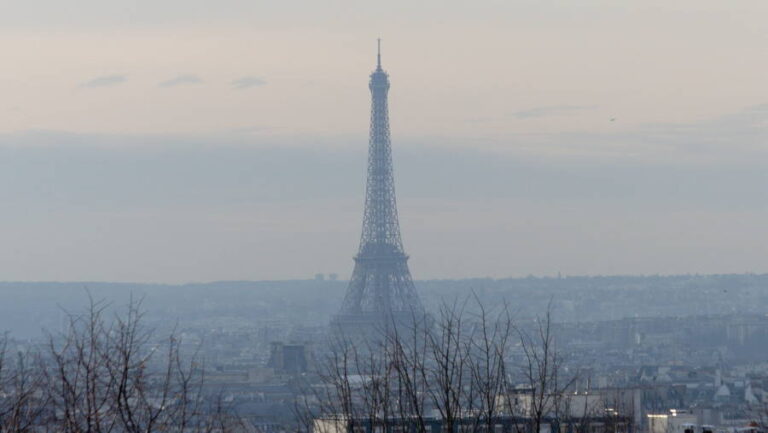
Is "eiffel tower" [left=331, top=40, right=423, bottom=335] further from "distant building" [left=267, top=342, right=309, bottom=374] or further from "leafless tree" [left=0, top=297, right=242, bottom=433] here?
"leafless tree" [left=0, top=297, right=242, bottom=433]

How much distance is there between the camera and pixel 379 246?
129 m

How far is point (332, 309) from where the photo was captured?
585 ft

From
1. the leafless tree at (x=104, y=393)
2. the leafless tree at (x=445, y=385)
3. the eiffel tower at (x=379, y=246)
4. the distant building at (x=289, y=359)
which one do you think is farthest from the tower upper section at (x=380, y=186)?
the leafless tree at (x=104, y=393)

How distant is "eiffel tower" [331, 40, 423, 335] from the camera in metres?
128

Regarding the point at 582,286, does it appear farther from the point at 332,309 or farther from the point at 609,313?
the point at 332,309

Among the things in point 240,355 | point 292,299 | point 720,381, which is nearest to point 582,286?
point 292,299

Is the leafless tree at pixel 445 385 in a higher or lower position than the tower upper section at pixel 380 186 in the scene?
lower

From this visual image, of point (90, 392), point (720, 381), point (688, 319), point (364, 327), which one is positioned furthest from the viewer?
point (688, 319)

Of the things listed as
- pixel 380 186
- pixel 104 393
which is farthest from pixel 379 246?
pixel 104 393

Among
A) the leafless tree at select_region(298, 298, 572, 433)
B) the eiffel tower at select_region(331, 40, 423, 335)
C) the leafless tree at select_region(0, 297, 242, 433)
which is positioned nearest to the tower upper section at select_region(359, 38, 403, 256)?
the eiffel tower at select_region(331, 40, 423, 335)

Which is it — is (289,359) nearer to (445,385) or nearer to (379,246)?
(379,246)

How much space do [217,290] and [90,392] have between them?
171 metres

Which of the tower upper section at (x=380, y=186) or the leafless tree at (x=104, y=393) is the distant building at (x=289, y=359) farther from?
the leafless tree at (x=104, y=393)

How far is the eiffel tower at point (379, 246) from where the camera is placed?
418 feet
